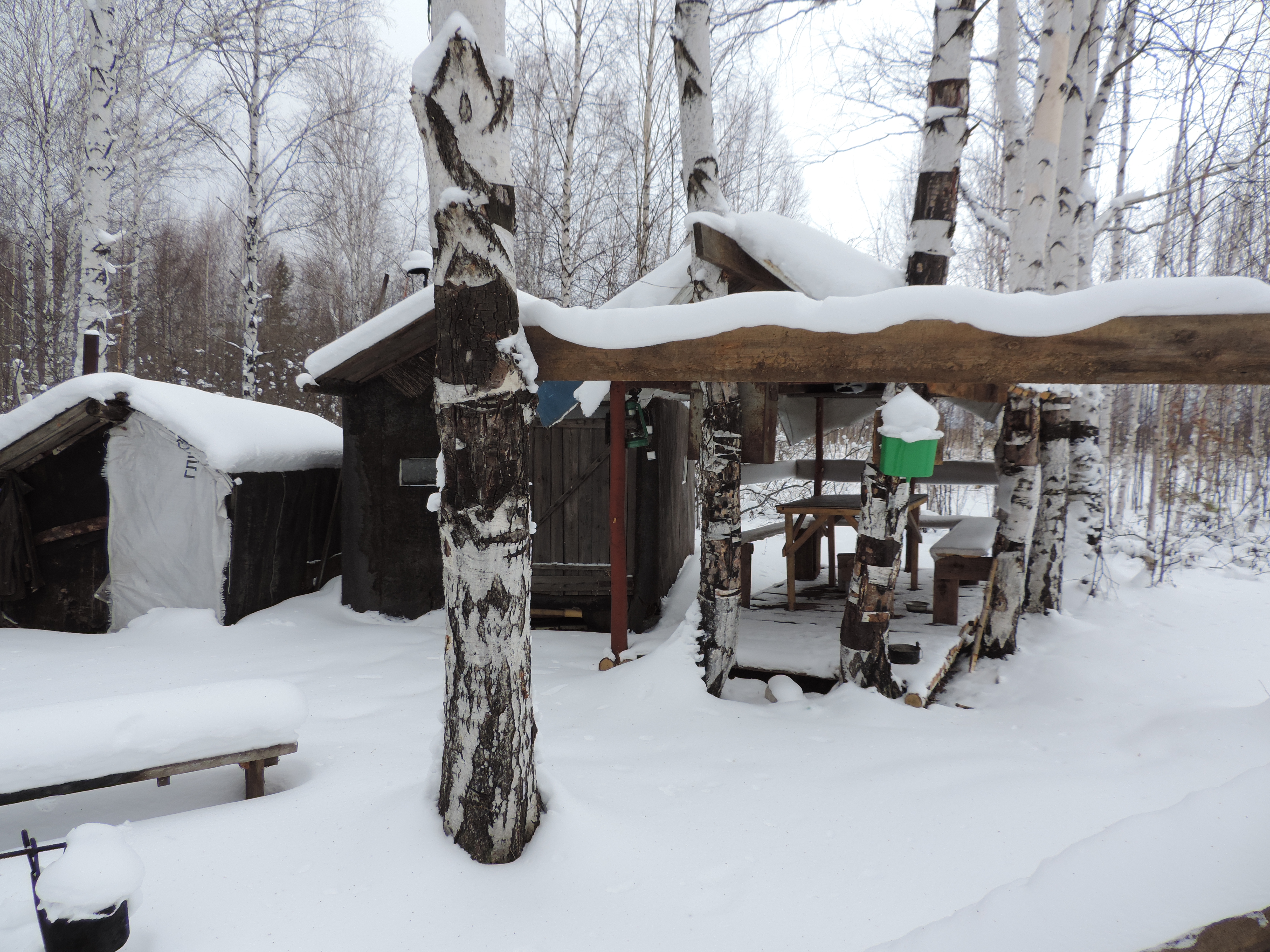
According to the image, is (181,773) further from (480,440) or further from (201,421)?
(201,421)

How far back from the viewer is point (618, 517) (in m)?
5.36

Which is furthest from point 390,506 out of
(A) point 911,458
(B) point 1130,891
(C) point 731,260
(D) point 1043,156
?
(D) point 1043,156

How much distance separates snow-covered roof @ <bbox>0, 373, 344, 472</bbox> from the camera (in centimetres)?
632

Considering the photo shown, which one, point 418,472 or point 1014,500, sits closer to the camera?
point 1014,500

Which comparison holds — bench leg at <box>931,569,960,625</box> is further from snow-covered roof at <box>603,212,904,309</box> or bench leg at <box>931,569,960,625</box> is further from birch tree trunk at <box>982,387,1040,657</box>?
snow-covered roof at <box>603,212,904,309</box>

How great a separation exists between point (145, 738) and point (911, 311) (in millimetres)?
4093

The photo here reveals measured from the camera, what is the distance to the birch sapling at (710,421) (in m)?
4.76

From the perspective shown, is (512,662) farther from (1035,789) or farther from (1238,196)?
(1238,196)

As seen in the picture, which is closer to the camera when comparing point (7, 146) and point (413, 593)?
point (413, 593)

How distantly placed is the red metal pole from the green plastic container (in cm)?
207

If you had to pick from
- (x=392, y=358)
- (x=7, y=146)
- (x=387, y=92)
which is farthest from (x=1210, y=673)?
(x=7, y=146)

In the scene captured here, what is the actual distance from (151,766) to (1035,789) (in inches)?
172

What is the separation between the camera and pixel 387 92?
16375 millimetres

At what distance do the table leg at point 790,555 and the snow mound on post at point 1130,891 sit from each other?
414 cm
